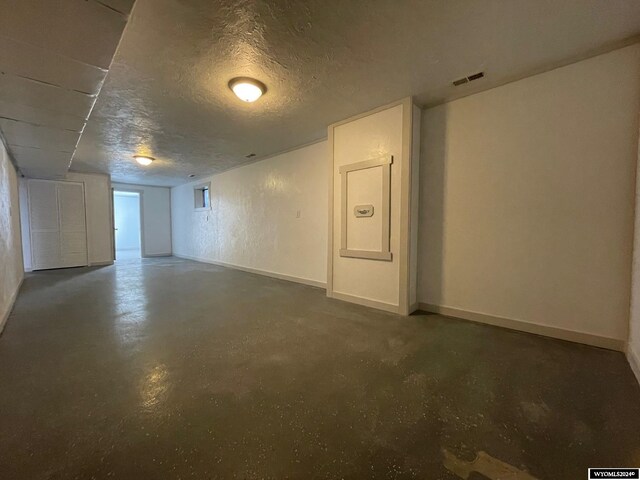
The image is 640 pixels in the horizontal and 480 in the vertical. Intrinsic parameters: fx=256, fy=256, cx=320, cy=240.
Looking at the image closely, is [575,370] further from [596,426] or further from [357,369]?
[357,369]

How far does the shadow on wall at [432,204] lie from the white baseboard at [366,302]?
1.38 ft

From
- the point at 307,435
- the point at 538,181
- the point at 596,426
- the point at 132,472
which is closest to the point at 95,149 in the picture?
the point at 132,472

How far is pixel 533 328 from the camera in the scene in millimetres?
2545

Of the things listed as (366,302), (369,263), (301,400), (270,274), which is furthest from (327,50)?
(270,274)

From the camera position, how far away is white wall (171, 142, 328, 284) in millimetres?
4543

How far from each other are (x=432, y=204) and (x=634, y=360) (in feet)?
6.78

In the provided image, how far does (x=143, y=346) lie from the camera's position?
223 centimetres

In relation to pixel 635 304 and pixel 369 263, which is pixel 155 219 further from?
pixel 635 304

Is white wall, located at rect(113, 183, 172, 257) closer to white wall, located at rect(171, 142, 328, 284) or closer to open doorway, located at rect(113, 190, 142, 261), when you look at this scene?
white wall, located at rect(171, 142, 328, 284)

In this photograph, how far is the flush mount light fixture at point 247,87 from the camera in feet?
8.30

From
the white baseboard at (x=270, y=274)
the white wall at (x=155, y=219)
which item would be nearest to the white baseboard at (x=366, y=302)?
the white baseboard at (x=270, y=274)

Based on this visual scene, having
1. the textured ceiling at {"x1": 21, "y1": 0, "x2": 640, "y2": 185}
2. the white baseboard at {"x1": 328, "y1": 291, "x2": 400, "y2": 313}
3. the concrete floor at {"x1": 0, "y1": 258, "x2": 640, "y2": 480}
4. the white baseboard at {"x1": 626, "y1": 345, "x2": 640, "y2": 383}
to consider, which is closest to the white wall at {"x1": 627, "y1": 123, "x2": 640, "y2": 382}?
the white baseboard at {"x1": 626, "y1": 345, "x2": 640, "y2": 383}

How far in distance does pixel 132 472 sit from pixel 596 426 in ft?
7.43

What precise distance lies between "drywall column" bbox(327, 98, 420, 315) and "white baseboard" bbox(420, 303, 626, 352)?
40 cm
